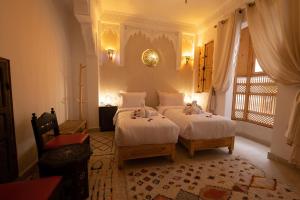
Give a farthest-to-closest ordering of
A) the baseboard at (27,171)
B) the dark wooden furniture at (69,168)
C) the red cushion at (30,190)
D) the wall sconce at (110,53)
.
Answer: the wall sconce at (110,53) → the baseboard at (27,171) → the dark wooden furniture at (69,168) → the red cushion at (30,190)

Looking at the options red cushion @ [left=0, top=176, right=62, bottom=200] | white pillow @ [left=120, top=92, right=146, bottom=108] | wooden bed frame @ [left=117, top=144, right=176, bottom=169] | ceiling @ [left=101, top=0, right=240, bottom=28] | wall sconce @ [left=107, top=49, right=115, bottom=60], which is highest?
ceiling @ [left=101, top=0, right=240, bottom=28]

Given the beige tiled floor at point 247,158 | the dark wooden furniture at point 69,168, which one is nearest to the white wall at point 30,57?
→ the dark wooden furniture at point 69,168

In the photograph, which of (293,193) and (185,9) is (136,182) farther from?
(185,9)

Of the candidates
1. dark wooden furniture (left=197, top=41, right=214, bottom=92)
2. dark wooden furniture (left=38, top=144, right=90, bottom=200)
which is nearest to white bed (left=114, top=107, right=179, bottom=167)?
dark wooden furniture (left=38, top=144, right=90, bottom=200)

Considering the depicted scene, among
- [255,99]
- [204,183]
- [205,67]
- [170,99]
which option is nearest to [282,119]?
[255,99]

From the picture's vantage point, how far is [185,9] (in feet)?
12.5

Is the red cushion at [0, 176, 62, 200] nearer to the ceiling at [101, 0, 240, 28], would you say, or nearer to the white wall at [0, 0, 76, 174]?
the white wall at [0, 0, 76, 174]

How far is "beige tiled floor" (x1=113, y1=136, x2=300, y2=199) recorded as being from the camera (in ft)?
6.44

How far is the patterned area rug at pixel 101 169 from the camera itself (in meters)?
1.72

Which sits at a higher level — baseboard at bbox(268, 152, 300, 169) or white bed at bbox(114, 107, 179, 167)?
white bed at bbox(114, 107, 179, 167)

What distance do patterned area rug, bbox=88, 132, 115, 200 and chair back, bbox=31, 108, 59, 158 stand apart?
2.28 ft

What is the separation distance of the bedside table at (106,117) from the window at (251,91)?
3.16 metres

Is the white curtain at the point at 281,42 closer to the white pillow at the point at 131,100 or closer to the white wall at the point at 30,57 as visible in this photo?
the white pillow at the point at 131,100

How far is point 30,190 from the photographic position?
1015 millimetres
